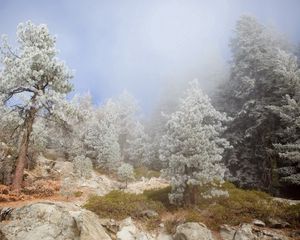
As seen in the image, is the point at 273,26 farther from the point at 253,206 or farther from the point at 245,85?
the point at 253,206

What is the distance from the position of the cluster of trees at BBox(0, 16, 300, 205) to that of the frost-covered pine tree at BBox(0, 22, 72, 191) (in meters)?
0.06

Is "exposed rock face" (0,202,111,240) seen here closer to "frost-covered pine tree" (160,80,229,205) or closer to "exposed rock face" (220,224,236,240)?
"exposed rock face" (220,224,236,240)

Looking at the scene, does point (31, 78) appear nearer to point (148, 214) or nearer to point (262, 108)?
point (148, 214)

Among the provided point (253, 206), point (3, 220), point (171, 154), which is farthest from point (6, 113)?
point (253, 206)

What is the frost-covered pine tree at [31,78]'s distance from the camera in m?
20.4

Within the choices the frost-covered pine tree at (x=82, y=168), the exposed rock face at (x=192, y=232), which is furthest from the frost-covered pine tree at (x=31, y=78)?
the frost-covered pine tree at (x=82, y=168)

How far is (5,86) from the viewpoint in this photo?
20.4 m

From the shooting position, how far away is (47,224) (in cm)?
1344

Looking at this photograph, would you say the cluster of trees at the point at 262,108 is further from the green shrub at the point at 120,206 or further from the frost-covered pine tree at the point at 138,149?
the frost-covered pine tree at the point at 138,149

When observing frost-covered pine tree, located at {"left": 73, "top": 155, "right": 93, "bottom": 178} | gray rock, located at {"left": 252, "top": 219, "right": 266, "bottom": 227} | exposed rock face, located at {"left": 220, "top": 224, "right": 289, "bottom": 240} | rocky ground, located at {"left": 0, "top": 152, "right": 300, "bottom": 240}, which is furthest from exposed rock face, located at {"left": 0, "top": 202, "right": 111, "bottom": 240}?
frost-covered pine tree, located at {"left": 73, "top": 155, "right": 93, "bottom": 178}

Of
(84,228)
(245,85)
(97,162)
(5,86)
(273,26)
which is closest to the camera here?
(84,228)

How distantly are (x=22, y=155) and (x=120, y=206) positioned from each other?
22.4 ft

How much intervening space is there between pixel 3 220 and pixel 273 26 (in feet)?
109

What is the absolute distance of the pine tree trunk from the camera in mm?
20356
